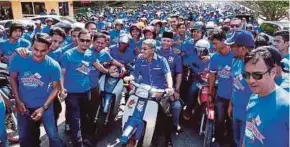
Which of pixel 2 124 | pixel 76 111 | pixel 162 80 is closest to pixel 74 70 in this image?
pixel 76 111

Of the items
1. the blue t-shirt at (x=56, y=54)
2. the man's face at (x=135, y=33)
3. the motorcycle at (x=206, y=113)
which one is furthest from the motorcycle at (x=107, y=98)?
the man's face at (x=135, y=33)

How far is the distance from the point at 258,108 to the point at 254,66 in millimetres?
308

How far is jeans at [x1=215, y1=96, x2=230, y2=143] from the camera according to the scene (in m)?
4.79

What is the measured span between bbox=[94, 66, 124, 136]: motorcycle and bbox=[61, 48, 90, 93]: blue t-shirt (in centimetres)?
64

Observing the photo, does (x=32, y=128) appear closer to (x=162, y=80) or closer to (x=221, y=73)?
(x=162, y=80)

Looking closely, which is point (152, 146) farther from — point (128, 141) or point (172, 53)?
point (172, 53)

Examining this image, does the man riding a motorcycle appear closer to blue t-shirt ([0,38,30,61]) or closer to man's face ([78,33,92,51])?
man's face ([78,33,92,51])

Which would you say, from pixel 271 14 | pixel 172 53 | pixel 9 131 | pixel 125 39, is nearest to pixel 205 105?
pixel 172 53

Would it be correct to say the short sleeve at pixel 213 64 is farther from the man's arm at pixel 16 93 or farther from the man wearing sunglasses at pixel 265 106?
the man's arm at pixel 16 93

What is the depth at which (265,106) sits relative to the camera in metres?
2.51

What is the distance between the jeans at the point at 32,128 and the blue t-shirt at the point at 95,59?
1.11m

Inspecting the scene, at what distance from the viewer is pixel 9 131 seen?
566cm

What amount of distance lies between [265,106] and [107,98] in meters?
3.34

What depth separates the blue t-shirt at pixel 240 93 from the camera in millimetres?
3949
